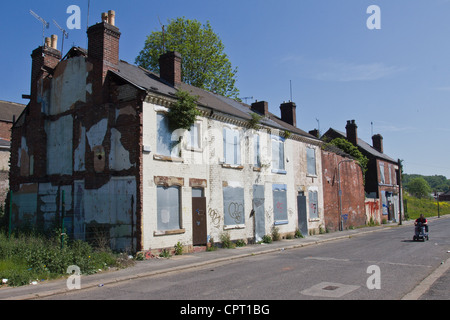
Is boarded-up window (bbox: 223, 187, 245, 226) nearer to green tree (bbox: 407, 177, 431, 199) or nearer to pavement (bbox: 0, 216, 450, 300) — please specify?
pavement (bbox: 0, 216, 450, 300)

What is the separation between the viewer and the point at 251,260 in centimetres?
1370

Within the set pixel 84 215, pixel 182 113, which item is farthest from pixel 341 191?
pixel 84 215

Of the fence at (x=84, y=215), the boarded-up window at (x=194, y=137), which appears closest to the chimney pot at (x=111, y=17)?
the boarded-up window at (x=194, y=137)

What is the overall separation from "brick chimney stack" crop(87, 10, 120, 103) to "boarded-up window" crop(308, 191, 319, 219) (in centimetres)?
1538

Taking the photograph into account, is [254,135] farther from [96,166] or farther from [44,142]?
[44,142]

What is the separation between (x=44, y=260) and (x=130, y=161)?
188 inches

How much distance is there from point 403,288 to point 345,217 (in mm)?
22483

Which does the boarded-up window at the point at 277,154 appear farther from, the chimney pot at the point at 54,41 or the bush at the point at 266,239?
the chimney pot at the point at 54,41

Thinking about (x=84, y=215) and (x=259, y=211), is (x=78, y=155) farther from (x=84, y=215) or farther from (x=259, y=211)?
(x=259, y=211)

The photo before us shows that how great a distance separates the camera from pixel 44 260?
34.9 ft

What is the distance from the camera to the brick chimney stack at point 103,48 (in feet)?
50.4

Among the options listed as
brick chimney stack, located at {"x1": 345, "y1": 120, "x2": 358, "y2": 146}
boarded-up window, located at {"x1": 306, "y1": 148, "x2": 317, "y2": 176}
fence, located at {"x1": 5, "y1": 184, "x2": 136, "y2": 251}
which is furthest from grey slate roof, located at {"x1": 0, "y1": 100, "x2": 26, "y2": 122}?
brick chimney stack, located at {"x1": 345, "y1": 120, "x2": 358, "y2": 146}

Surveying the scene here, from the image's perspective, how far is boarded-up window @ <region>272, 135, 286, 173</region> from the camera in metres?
21.8
